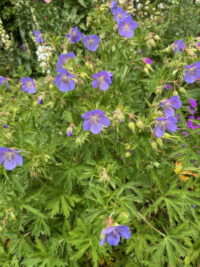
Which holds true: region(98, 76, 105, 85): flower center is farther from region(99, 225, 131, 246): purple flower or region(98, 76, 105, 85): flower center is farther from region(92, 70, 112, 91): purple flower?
region(99, 225, 131, 246): purple flower

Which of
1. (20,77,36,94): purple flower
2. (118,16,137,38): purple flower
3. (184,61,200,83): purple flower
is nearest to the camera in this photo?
(184,61,200,83): purple flower

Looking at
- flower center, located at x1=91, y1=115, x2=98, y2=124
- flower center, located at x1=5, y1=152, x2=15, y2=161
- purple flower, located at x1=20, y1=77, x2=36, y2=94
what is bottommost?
flower center, located at x1=5, y1=152, x2=15, y2=161

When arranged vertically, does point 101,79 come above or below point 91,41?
below

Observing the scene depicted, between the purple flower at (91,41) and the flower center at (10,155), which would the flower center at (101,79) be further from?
the flower center at (10,155)

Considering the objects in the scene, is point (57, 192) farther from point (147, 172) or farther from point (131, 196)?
point (147, 172)

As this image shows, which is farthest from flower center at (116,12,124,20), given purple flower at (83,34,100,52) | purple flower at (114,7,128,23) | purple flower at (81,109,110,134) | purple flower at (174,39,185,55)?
purple flower at (81,109,110,134)

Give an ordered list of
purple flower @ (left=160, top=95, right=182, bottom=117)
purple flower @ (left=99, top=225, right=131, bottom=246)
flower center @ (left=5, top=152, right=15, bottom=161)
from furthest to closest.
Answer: purple flower @ (left=160, top=95, right=182, bottom=117), flower center @ (left=5, top=152, right=15, bottom=161), purple flower @ (left=99, top=225, right=131, bottom=246)

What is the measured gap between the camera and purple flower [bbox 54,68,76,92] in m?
1.68

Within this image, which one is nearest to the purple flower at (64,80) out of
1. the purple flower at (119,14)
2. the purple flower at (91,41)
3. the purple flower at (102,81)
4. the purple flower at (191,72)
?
the purple flower at (102,81)

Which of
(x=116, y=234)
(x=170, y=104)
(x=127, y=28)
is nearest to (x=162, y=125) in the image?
(x=170, y=104)

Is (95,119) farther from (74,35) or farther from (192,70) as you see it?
(74,35)

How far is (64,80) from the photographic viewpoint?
5.76 ft

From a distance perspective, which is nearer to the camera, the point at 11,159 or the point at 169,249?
the point at 11,159

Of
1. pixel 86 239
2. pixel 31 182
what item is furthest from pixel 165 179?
pixel 31 182
